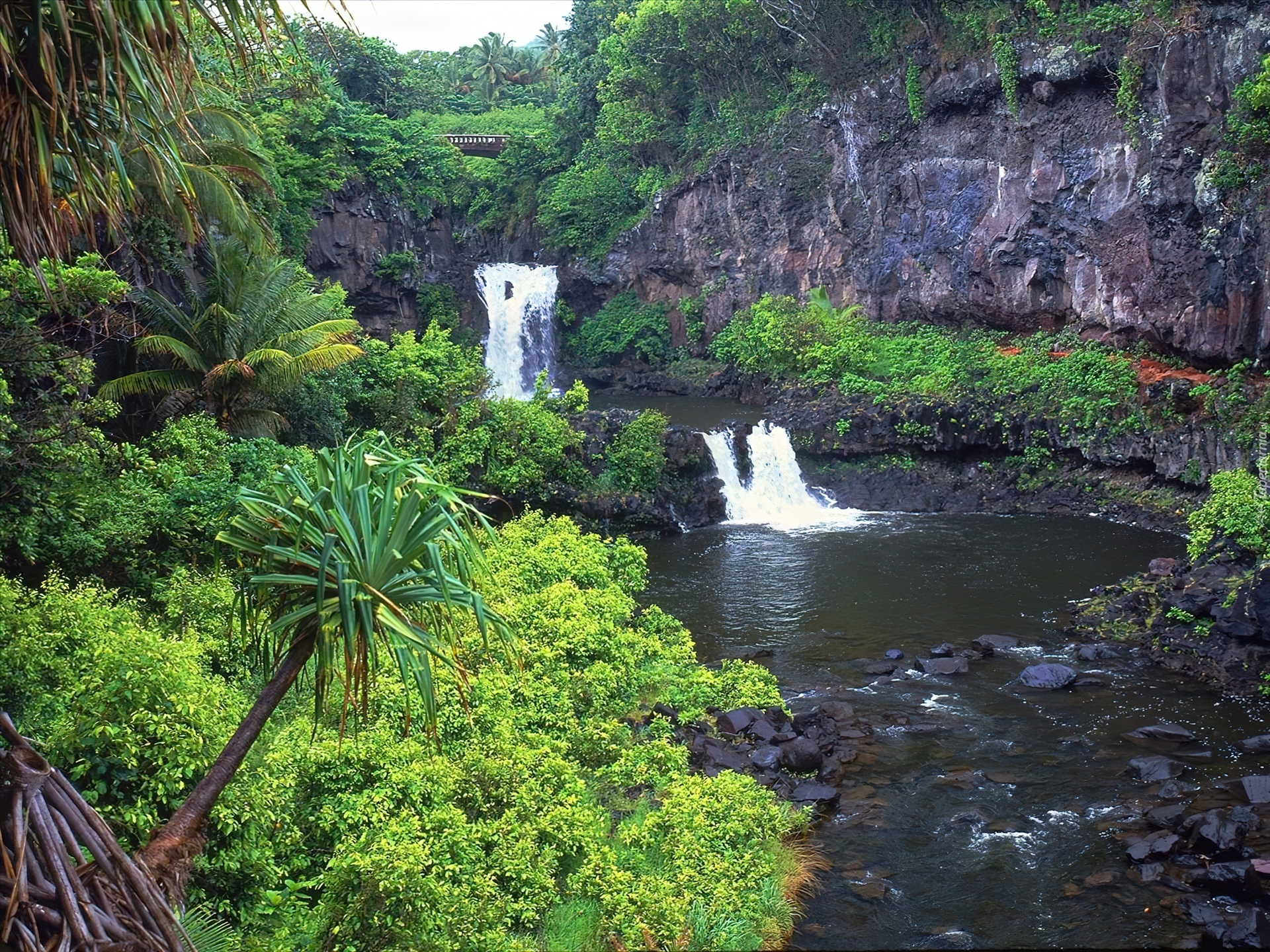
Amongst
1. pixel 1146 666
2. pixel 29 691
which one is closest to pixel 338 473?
pixel 29 691

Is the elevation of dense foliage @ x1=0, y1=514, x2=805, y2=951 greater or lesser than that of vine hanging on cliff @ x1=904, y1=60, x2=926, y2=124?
lesser

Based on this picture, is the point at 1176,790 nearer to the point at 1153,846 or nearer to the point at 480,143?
the point at 1153,846

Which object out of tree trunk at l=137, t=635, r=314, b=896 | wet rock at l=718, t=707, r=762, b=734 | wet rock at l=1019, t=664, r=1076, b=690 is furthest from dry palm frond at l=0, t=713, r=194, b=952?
wet rock at l=1019, t=664, r=1076, b=690

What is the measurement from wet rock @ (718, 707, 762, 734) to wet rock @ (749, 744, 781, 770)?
23.6 inches

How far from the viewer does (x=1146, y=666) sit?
1730 centimetres

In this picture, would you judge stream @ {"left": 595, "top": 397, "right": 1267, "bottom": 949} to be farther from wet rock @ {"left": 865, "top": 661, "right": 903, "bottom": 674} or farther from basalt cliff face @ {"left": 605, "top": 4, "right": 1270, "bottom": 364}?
basalt cliff face @ {"left": 605, "top": 4, "right": 1270, "bottom": 364}

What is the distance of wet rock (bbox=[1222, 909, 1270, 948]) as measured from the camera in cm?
991

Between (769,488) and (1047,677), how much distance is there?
1254 centimetres

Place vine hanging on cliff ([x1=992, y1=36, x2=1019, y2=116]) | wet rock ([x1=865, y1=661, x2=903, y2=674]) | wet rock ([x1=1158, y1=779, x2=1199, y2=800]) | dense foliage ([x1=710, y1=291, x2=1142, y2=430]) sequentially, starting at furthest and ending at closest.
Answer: vine hanging on cliff ([x1=992, y1=36, x2=1019, y2=116]) < dense foliage ([x1=710, y1=291, x2=1142, y2=430]) < wet rock ([x1=865, y1=661, x2=903, y2=674]) < wet rock ([x1=1158, y1=779, x2=1199, y2=800])

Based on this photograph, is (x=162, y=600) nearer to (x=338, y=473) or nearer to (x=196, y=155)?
(x=338, y=473)

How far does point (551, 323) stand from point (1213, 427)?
25.6 metres

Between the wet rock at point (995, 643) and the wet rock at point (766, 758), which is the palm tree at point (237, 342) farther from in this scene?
the wet rock at point (995, 643)

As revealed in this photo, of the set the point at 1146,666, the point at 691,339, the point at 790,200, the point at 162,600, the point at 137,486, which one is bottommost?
the point at 1146,666

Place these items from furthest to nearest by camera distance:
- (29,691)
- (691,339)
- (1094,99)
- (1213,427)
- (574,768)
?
1. (691,339)
2. (1094,99)
3. (1213,427)
4. (574,768)
5. (29,691)
